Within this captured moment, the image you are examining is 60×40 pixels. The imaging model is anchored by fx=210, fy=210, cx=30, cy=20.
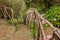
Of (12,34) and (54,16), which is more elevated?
(54,16)

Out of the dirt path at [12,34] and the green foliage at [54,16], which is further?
the green foliage at [54,16]

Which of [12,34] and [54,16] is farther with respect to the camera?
[54,16]

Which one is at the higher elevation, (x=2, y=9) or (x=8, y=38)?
(x=2, y=9)

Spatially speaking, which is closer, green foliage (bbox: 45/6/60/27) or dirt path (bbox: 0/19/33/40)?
dirt path (bbox: 0/19/33/40)

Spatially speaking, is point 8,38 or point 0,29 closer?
point 8,38

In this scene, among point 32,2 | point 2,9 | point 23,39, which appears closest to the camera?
point 23,39

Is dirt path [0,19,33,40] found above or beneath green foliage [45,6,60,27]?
beneath

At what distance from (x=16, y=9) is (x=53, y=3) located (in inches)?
147

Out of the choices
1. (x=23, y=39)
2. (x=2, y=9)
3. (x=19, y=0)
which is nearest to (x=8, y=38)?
(x=23, y=39)

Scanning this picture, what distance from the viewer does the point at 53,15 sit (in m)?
12.4

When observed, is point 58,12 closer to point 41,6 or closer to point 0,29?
point 41,6

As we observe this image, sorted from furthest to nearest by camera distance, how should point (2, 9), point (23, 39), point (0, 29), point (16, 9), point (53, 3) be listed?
1. point (53, 3)
2. point (16, 9)
3. point (2, 9)
4. point (0, 29)
5. point (23, 39)

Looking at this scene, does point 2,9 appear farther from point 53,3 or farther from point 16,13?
point 53,3

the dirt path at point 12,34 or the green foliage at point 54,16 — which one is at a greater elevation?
the green foliage at point 54,16
